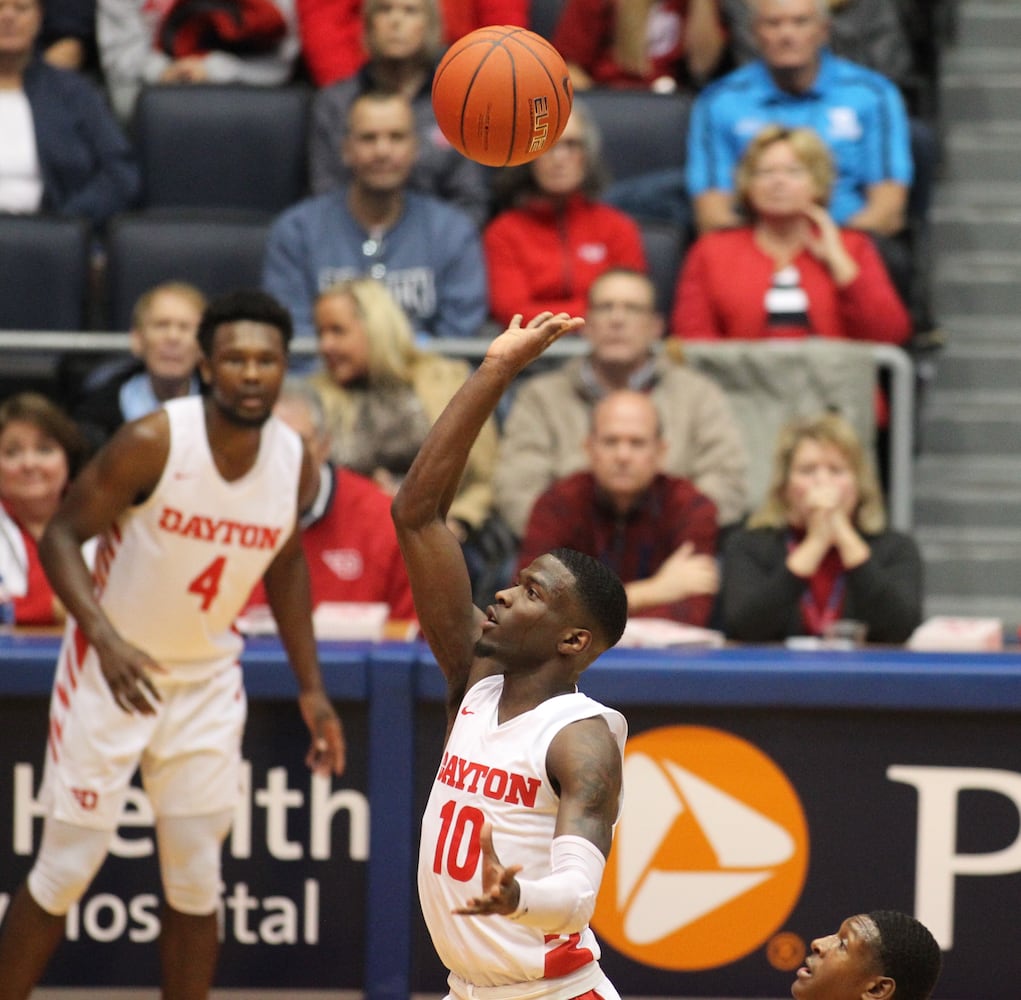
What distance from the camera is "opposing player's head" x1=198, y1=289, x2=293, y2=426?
4961mm

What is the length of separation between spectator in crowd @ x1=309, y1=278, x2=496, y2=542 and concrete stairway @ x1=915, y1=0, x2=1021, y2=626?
2.28m

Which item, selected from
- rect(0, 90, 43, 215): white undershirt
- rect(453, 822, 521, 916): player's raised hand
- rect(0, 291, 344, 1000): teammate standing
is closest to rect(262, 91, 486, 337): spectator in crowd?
rect(0, 90, 43, 215): white undershirt

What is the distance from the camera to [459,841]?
11.7ft

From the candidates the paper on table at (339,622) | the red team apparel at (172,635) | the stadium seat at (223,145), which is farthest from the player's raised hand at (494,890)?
the stadium seat at (223,145)

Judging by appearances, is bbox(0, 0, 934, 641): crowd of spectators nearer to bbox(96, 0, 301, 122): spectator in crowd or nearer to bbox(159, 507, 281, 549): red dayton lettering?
bbox(96, 0, 301, 122): spectator in crowd

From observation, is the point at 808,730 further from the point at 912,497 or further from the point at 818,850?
the point at 912,497

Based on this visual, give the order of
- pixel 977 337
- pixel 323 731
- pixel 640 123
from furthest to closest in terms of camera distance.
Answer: pixel 977 337 → pixel 640 123 → pixel 323 731

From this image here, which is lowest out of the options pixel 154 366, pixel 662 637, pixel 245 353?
pixel 662 637

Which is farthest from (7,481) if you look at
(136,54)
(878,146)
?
(878,146)

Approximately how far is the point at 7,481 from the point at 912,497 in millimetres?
3937

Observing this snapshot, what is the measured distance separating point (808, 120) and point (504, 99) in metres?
4.19

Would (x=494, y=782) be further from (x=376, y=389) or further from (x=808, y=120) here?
(x=808, y=120)

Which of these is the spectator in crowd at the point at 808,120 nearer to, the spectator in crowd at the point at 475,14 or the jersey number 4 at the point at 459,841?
A: the spectator in crowd at the point at 475,14

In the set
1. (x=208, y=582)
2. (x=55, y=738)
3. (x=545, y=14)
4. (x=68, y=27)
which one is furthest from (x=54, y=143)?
(x=55, y=738)
